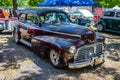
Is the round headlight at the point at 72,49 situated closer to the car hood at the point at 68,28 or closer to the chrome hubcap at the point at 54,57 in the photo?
the chrome hubcap at the point at 54,57

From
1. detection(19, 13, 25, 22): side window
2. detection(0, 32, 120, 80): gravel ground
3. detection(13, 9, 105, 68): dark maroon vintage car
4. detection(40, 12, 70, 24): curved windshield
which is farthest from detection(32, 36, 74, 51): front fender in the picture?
detection(19, 13, 25, 22): side window

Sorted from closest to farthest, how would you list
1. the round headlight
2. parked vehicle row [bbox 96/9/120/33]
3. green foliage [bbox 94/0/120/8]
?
the round headlight, parked vehicle row [bbox 96/9/120/33], green foliage [bbox 94/0/120/8]

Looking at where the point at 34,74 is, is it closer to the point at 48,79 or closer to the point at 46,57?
the point at 48,79

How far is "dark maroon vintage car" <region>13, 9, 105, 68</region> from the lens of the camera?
6141 mm

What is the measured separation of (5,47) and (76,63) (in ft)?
14.7

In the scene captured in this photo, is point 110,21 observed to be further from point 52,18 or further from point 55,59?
point 55,59

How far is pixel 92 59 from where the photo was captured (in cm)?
634

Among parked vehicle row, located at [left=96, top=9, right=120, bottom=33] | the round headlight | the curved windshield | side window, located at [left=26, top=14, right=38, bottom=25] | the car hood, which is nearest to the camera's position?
the round headlight

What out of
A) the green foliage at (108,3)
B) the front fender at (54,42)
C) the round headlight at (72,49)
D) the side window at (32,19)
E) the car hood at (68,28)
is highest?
the green foliage at (108,3)

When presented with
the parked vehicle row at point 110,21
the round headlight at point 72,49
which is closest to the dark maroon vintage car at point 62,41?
the round headlight at point 72,49

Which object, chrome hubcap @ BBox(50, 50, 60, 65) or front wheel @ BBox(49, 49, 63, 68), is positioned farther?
chrome hubcap @ BBox(50, 50, 60, 65)

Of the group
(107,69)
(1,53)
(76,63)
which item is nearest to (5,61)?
(1,53)

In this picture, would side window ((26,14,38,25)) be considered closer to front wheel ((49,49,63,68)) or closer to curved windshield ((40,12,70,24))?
curved windshield ((40,12,70,24))

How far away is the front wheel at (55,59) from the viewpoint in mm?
6383
